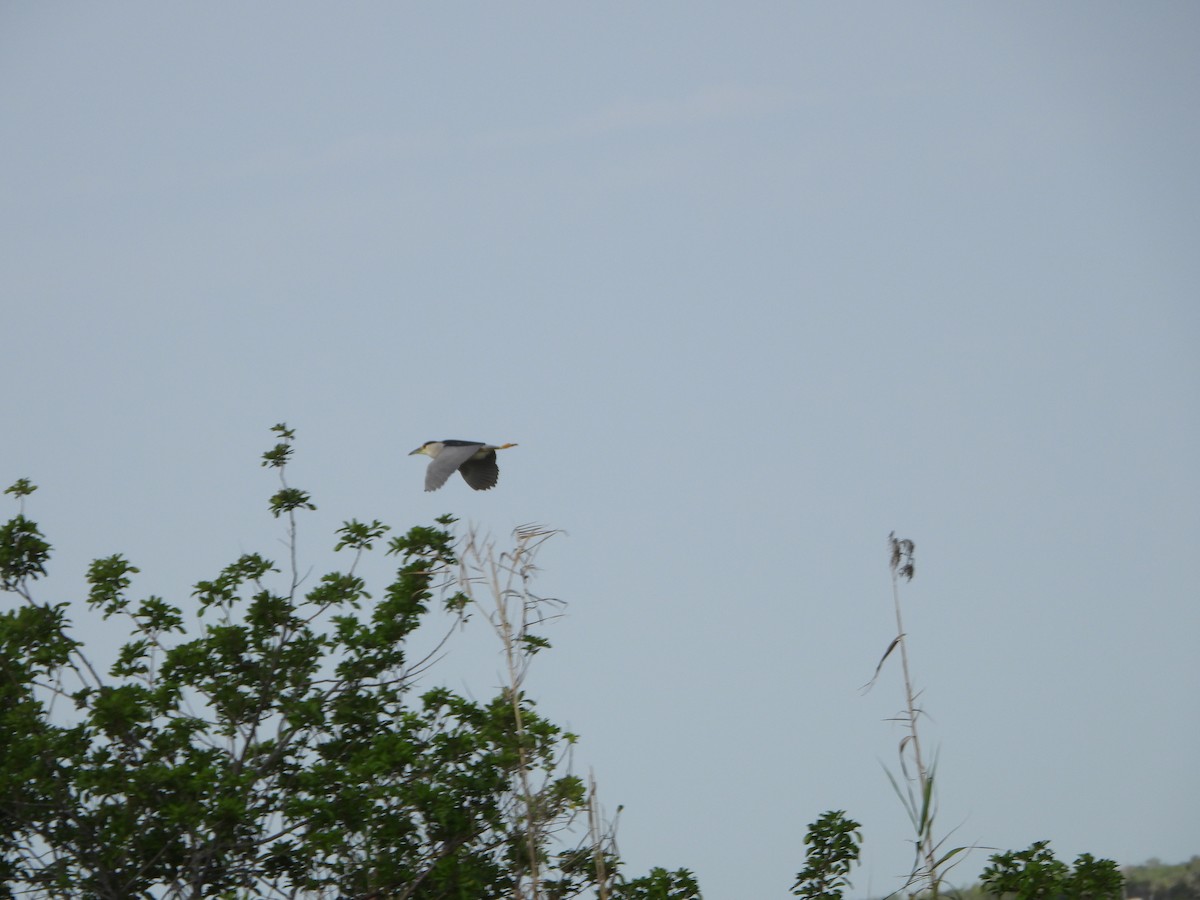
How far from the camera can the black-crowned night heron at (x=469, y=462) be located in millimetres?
11906

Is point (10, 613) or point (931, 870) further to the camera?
point (10, 613)

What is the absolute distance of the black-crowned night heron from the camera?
11906mm

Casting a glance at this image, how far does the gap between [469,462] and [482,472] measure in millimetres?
174

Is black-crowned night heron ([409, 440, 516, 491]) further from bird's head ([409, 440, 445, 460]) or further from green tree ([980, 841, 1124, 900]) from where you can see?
green tree ([980, 841, 1124, 900])

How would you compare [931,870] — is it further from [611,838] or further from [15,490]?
[15,490]

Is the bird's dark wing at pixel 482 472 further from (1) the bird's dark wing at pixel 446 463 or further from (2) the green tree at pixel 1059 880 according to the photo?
(2) the green tree at pixel 1059 880

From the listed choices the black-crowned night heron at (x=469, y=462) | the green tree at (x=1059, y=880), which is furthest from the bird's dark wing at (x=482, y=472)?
the green tree at (x=1059, y=880)

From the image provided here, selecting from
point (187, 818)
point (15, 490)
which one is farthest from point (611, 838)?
point (15, 490)

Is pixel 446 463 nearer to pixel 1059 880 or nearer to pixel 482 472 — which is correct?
pixel 482 472

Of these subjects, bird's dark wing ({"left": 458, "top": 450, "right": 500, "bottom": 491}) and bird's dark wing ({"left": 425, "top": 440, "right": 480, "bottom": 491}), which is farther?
bird's dark wing ({"left": 458, "top": 450, "right": 500, "bottom": 491})

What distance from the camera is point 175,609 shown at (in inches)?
384

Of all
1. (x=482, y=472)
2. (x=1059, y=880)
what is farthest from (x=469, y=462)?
(x=1059, y=880)

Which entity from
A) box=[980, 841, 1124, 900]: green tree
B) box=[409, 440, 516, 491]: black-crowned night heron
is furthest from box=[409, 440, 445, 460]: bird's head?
box=[980, 841, 1124, 900]: green tree

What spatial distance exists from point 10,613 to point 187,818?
2.29m
